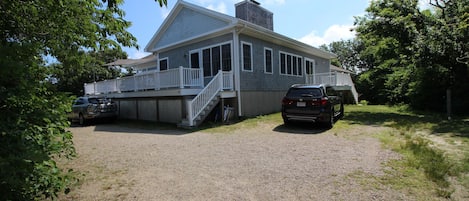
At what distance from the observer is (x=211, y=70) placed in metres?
14.4

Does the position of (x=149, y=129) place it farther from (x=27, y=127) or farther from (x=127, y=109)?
(x=27, y=127)

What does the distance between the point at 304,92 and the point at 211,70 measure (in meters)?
6.18

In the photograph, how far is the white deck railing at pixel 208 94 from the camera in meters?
11.0

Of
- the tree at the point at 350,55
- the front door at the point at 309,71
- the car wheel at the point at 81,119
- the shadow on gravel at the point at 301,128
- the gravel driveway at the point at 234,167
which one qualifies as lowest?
the gravel driveway at the point at 234,167

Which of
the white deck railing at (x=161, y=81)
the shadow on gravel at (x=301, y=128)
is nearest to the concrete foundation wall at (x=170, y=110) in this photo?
the white deck railing at (x=161, y=81)

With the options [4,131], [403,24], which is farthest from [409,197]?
A: [403,24]

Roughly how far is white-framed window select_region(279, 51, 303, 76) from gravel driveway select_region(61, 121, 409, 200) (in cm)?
806

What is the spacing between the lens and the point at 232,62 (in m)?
12.9

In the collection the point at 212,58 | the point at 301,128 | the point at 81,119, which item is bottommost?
the point at 301,128

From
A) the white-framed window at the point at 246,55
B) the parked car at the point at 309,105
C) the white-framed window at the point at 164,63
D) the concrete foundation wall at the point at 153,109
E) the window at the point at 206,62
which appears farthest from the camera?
the white-framed window at the point at 164,63

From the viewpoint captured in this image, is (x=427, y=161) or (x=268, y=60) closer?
(x=427, y=161)

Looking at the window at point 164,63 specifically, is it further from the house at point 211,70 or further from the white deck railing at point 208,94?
the white deck railing at point 208,94

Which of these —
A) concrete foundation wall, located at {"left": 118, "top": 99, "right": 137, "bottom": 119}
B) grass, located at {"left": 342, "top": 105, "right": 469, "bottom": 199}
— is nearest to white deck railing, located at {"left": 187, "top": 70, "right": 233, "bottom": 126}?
concrete foundation wall, located at {"left": 118, "top": 99, "right": 137, "bottom": 119}

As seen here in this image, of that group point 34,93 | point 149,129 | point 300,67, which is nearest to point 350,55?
point 300,67
